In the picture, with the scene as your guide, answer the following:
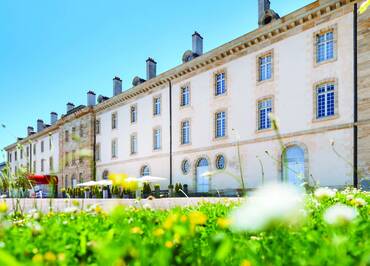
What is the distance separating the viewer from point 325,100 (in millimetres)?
18234

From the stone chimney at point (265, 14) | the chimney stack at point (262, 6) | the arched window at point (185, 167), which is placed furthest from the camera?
the arched window at point (185, 167)

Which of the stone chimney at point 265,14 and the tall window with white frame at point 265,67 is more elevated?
the stone chimney at point 265,14

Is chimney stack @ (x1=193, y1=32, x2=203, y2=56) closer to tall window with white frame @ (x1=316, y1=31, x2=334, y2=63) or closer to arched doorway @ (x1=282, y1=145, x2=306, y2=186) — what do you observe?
tall window with white frame @ (x1=316, y1=31, x2=334, y2=63)

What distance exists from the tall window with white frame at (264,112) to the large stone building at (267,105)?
6 cm

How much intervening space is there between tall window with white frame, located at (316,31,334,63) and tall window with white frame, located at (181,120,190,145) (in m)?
10.3

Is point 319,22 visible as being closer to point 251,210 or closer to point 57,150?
point 251,210

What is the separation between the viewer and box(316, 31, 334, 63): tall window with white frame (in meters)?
18.2

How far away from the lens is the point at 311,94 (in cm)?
1862

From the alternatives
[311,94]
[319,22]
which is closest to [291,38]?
[319,22]

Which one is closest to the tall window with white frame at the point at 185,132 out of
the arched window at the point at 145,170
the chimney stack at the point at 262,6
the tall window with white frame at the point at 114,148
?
the arched window at the point at 145,170

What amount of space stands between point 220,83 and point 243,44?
3.17 metres

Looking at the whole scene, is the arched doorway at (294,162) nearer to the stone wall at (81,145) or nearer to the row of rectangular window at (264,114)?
the row of rectangular window at (264,114)

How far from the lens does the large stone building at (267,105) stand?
1719 cm

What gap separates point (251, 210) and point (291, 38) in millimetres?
19783
